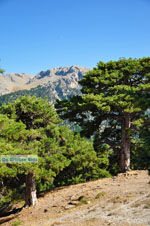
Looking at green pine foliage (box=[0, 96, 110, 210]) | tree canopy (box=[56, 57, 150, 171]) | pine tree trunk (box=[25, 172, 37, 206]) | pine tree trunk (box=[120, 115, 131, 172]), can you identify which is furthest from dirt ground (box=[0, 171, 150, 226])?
tree canopy (box=[56, 57, 150, 171])

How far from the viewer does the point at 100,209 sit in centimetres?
1099

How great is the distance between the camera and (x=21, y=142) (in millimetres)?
15078

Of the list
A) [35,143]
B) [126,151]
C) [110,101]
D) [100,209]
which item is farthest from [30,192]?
[110,101]

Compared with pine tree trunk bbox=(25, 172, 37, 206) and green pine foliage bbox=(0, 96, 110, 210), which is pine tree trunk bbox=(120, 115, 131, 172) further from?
pine tree trunk bbox=(25, 172, 37, 206)

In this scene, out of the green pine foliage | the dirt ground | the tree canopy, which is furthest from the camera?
the tree canopy

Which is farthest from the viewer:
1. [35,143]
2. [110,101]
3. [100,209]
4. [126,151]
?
[126,151]

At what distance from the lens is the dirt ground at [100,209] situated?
913 centimetres

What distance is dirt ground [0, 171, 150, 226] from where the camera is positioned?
913cm

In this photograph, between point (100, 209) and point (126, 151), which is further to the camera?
point (126, 151)

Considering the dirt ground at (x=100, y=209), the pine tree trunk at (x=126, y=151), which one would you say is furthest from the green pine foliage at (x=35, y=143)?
the pine tree trunk at (x=126, y=151)

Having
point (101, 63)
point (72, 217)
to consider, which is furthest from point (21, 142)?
point (101, 63)

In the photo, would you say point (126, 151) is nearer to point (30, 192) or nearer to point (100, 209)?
point (100, 209)

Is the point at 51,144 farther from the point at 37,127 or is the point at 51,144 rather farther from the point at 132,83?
the point at 132,83

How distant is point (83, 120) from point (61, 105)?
3134mm
